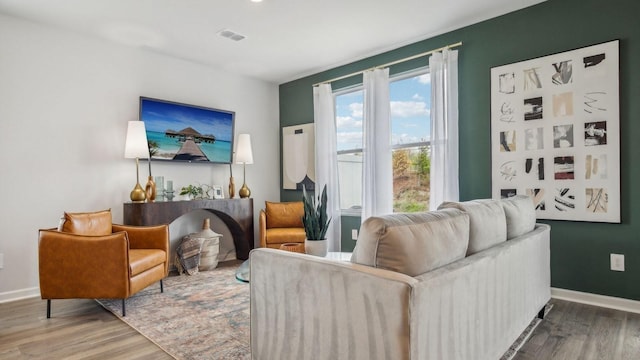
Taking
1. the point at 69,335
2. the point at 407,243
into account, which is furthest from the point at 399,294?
the point at 69,335

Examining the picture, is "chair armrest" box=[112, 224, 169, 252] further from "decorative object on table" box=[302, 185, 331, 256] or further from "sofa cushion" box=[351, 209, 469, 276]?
"sofa cushion" box=[351, 209, 469, 276]

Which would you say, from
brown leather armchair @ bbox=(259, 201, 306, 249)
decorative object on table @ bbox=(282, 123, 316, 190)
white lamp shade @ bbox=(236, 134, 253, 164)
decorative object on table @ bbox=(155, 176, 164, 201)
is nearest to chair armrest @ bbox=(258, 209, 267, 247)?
brown leather armchair @ bbox=(259, 201, 306, 249)

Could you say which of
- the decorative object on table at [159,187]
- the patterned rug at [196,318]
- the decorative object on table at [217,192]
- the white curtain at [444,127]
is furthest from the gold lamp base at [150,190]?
the white curtain at [444,127]

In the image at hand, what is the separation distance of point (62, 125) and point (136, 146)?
2.23 feet

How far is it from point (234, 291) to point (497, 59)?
3.23 meters

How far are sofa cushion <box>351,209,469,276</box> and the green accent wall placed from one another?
210 cm

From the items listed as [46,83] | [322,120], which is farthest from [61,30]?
[322,120]

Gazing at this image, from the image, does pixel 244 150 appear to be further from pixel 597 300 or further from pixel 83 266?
pixel 597 300

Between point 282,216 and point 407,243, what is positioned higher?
point 407,243

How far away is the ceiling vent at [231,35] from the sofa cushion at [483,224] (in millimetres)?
2863

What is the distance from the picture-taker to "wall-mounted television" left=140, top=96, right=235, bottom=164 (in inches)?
163

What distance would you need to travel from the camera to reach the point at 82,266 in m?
2.72

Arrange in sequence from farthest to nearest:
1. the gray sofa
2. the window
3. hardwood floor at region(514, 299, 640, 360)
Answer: the window, hardwood floor at region(514, 299, 640, 360), the gray sofa

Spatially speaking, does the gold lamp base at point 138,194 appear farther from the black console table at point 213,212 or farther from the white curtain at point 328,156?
the white curtain at point 328,156
